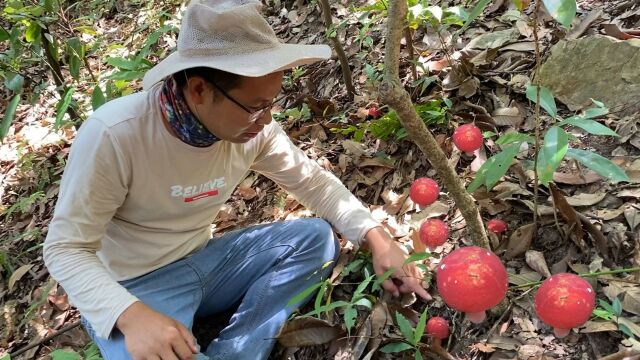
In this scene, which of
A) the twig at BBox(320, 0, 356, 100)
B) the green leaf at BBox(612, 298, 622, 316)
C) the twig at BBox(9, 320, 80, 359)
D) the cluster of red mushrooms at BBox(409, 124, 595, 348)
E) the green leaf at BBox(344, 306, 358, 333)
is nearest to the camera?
the cluster of red mushrooms at BBox(409, 124, 595, 348)

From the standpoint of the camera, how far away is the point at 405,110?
5.86ft

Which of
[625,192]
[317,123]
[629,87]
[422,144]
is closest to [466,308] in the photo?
[422,144]

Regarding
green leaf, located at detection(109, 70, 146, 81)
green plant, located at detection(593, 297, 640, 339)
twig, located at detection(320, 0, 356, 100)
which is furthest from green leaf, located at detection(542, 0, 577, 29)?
green leaf, located at detection(109, 70, 146, 81)

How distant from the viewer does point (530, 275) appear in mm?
2395

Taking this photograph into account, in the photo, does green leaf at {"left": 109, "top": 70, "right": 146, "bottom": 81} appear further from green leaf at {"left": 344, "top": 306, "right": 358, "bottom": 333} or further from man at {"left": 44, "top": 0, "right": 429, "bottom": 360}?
green leaf at {"left": 344, "top": 306, "right": 358, "bottom": 333}

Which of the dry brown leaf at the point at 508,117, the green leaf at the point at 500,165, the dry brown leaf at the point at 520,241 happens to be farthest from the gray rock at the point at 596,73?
the green leaf at the point at 500,165

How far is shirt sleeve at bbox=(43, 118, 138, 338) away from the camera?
2160 millimetres

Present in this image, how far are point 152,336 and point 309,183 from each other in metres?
1.13

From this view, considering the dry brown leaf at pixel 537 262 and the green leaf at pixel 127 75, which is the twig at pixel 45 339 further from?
the dry brown leaf at pixel 537 262

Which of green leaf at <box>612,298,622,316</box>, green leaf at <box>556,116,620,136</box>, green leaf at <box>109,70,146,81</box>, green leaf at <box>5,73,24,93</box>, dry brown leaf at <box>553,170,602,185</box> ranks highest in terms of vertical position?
green leaf at <box>5,73,24,93</box>

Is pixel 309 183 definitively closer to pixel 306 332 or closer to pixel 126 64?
pixel 306 332

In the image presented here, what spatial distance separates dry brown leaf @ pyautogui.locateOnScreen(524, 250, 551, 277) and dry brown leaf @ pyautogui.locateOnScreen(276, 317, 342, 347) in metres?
0.91

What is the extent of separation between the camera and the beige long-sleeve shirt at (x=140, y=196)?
7.16 feet

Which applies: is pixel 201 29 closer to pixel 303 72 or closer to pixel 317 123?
pixel 317 123
